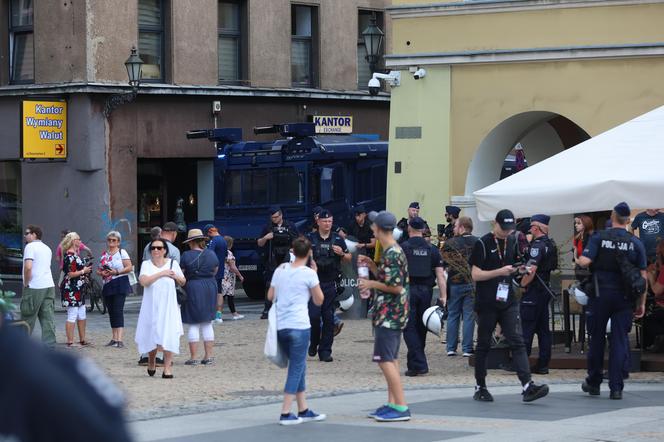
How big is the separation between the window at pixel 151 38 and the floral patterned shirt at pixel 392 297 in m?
20.5

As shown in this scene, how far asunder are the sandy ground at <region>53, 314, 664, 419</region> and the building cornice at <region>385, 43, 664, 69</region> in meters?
6.01

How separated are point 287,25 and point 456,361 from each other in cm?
1866

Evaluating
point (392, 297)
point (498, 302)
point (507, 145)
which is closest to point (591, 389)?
point (498, 302)

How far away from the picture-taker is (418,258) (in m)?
14.6

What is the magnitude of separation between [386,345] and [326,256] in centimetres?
533

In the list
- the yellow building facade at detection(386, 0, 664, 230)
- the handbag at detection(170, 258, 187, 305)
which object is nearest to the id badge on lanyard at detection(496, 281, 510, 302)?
the handbag at detection(170, 258, 187, 305)

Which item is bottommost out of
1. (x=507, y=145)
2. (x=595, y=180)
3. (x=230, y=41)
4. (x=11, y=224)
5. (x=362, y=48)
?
(x=11, y=224)

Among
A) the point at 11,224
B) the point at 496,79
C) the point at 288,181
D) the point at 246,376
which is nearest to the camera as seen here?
the point at 246,376

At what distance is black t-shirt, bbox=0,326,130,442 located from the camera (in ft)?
7.77

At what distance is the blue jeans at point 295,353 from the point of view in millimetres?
10773

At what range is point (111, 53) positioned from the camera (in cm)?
2991

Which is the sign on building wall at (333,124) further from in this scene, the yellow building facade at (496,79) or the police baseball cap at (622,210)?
the police baseball cap at (622,210)

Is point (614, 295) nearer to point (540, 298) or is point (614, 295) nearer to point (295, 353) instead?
point (540, 298)

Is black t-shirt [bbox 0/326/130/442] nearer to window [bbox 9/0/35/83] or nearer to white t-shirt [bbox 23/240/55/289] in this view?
white t-shirt [bbox 23/240/55/289]
